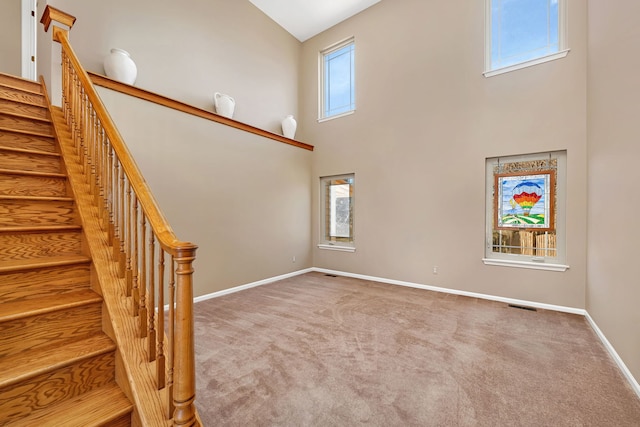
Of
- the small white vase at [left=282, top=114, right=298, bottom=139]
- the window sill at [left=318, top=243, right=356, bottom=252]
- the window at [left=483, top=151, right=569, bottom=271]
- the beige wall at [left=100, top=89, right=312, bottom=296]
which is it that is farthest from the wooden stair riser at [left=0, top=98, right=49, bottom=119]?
the window at [left=483, top=151, right=569, bottom=271]

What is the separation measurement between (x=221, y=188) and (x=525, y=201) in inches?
165

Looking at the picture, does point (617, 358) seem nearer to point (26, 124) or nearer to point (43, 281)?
point (43, 281)

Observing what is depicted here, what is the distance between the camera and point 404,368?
2.08 metres

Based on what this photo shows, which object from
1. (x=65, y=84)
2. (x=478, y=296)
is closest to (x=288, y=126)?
(x=65, y=84)

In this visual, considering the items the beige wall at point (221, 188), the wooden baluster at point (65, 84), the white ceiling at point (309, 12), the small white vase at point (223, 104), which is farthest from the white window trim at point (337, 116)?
the wooden baluster at point (65, 84)

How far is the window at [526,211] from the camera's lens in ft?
11.1

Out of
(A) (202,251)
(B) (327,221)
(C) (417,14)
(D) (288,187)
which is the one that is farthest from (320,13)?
(A) (202,251)

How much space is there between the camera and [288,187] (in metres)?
5.09

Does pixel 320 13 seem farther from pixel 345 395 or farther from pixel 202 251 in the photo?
pixel 345 395

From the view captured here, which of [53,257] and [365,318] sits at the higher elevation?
[53,257]

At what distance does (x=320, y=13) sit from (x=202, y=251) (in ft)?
15.6

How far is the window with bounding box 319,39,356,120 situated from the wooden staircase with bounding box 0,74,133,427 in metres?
4.42

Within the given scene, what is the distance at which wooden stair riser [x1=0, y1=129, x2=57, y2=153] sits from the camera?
2.12 m

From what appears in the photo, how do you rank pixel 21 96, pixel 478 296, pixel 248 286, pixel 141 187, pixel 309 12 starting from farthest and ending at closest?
1. pixel 309 12
2. pixel 248 286
3. pixel 478 296
4. pixel 21 96
5. pixel 141 187
